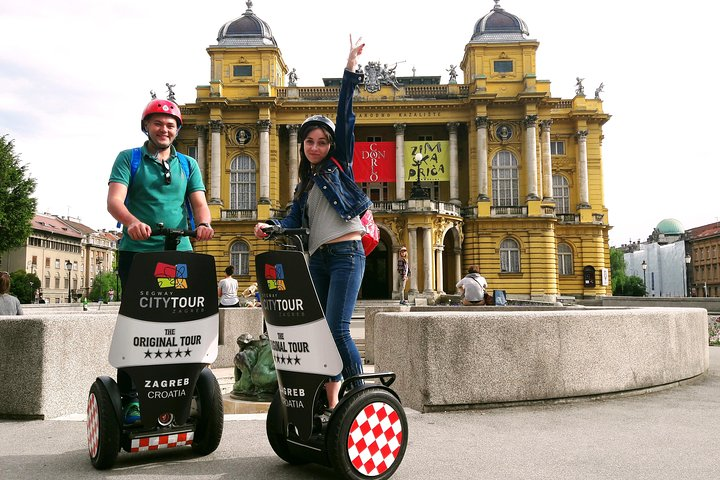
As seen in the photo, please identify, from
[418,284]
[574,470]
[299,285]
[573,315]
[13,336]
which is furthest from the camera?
[418,284]

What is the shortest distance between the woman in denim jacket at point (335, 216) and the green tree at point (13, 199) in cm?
3744

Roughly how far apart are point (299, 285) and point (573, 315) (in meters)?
3.57

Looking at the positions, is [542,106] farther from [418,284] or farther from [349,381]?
[349,381]

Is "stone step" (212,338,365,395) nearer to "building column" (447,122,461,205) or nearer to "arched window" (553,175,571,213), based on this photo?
"building column" (447,122,461,205)

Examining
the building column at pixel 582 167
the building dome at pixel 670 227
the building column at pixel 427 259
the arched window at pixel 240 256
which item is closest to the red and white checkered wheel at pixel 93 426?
the building column at pixel 427 259

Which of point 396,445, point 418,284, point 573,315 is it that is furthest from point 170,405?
point 418,284

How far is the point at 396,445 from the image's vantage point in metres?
3.82

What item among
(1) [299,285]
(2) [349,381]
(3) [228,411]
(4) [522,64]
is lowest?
(3) [228,411]

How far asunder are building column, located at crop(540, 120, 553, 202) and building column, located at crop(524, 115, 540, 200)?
1.69 metres

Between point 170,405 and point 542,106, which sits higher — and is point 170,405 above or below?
below

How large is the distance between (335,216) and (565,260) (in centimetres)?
4582

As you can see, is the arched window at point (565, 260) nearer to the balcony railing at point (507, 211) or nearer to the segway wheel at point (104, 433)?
the balcony railing at point (507, 211)

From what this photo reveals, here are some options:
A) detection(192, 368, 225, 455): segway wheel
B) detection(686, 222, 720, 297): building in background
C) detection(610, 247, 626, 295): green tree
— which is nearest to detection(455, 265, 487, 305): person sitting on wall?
detection(192, 368, 225, 455): segway wheel

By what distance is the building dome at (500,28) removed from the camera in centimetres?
4584
